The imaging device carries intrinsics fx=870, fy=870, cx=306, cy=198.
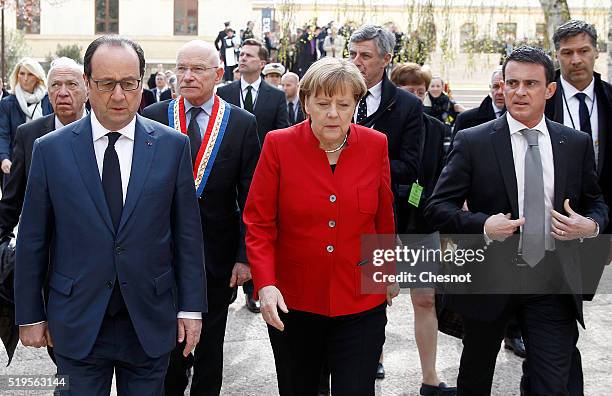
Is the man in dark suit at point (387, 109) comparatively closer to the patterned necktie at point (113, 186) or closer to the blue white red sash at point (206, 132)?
the blue white red sash at point (206, 132)

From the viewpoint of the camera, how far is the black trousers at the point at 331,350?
4.12 meters

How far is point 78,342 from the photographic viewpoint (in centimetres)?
365

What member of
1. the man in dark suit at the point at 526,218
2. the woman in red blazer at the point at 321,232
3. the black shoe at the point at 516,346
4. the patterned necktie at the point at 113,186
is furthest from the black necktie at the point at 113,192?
the black shoe at the point at 516,346

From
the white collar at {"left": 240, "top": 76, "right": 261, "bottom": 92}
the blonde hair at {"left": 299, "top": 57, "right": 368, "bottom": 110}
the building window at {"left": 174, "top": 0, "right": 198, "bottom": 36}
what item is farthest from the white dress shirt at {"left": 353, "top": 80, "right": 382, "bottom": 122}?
the building window at {"left": 174, "top": 0, "right": 198, "bottom": 36}

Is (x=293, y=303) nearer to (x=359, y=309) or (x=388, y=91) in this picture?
(x=359, y=309)

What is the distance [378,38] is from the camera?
561 cm

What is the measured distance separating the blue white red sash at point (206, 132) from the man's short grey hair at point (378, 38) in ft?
3.41

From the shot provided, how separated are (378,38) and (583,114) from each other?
139cm

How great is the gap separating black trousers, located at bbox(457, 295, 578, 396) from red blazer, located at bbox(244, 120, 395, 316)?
2.31 feet

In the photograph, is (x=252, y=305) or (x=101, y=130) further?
(x=252, y=305)

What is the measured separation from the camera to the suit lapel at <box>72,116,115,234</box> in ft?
11.9

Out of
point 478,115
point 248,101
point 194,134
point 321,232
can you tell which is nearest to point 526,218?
point 321,232

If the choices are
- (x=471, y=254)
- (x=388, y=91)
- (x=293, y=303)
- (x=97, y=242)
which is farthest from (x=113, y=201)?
(x=388, y=91)

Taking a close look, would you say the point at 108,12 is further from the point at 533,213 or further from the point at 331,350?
the point at 331,350
